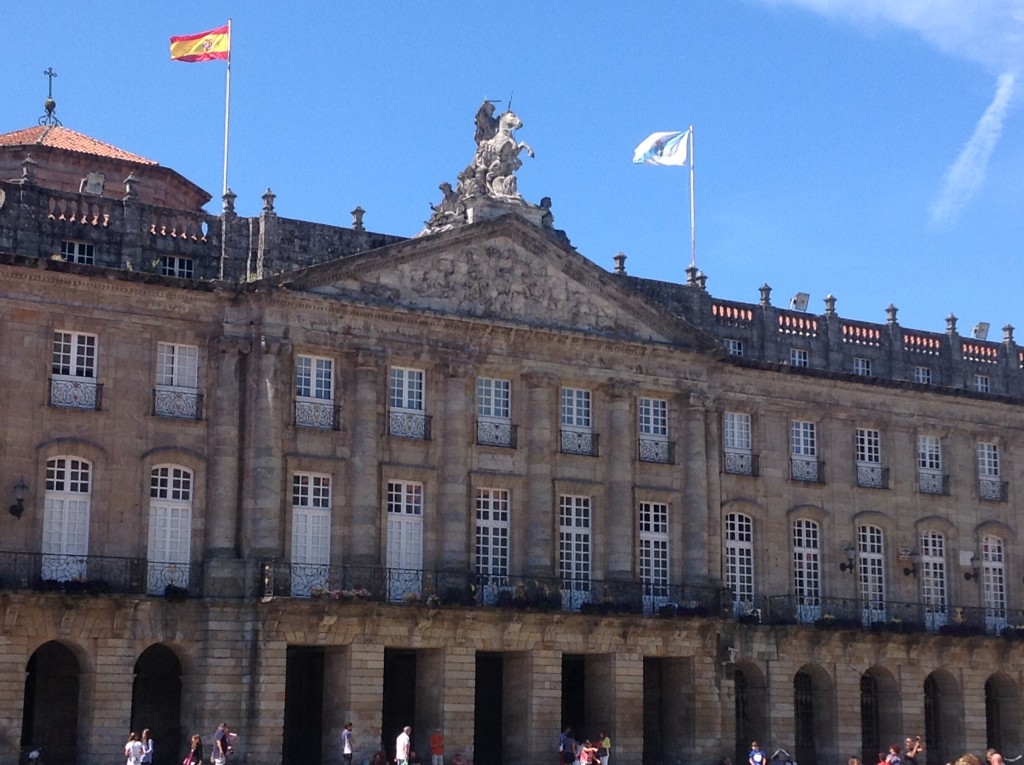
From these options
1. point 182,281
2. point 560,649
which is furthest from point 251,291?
point 560,649

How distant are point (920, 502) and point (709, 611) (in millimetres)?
9133

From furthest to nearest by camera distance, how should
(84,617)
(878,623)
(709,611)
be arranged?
(878,623), (709,611), (84,617)

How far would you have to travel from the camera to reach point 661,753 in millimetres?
46281

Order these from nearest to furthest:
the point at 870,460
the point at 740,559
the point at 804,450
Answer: the point at 740,559 < the point at 804,450 < the point at 870,460

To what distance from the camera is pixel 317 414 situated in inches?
1663

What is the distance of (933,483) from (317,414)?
64.0ft

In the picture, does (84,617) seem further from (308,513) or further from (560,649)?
(560,649)

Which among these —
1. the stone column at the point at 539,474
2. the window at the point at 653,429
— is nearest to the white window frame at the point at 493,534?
the stone column at the point at 539,474

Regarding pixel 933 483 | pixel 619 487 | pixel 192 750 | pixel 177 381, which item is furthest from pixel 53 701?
pixel 933 483

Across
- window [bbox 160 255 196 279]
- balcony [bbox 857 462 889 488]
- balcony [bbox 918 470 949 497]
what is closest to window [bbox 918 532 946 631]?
balcony [bbox 918 470 949 497]

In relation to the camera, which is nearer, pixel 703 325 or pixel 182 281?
pixel 182 281

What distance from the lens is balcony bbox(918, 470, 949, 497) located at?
51.6 metres

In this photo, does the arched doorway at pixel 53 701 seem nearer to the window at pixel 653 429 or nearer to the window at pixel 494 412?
Answer: the window at pixel 494 412

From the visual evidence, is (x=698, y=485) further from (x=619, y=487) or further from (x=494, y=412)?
(x=494, y=412)
